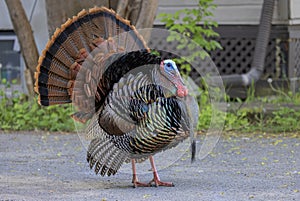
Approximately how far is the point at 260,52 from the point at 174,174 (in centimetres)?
512

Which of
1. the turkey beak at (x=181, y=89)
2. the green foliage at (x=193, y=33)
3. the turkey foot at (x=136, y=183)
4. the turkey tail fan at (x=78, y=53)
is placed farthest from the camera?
the green foliage at (x=193, y=33)

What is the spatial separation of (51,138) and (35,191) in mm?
3504

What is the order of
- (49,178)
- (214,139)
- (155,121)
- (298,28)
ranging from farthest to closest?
(298,28), (214,139), (49,178), (155,121)

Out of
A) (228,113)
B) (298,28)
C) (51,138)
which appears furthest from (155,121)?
(298,28)

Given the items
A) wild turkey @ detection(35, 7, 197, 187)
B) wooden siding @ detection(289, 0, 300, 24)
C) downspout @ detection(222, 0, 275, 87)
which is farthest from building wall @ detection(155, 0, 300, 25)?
wild turkey @ detection(35, 7, 197, 187)

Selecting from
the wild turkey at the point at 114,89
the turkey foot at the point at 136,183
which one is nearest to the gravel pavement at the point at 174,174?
the turkey foot at the point at 136,183

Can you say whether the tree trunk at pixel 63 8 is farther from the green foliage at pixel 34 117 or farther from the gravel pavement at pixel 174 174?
the gravel pavement at pixel 174 174

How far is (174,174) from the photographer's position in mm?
6836

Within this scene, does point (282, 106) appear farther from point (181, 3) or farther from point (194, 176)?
point (194, 176)

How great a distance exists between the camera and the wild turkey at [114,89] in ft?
17.7

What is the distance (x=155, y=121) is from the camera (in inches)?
211

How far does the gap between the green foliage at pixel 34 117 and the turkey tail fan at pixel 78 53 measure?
3.86 meters

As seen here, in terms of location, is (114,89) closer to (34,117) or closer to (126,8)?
(126,8)

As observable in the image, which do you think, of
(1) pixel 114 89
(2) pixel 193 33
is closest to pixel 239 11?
(2) pixel 193 33
